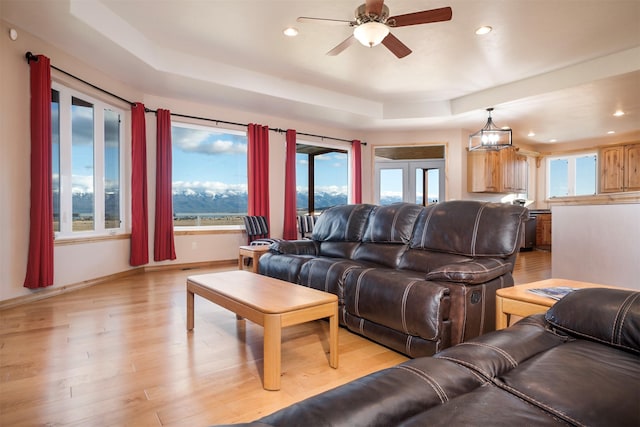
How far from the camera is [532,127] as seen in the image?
288 inches

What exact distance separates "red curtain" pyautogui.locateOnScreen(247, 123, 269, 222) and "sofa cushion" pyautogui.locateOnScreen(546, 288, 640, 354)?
5.19 metres

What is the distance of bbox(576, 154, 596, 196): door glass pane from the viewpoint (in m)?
8.55

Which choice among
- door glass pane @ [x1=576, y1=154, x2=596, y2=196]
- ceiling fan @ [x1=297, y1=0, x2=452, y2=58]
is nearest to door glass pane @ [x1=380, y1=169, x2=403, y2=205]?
door glass pane @ [x1=576, y1=154, x2=596, y2=196]

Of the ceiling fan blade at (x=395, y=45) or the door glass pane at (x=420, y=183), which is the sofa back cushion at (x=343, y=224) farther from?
the door glass pane at (x=420, y=183)

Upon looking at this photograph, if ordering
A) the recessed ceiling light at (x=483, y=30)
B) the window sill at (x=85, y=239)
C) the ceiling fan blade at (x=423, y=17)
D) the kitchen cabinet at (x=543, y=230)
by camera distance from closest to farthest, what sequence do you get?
the ceiling fan blade at (x=423, y=17) < the recessed ceiling light at (x=483, y=30) < the window sill at (x=85, y=239) < the kitchen cabinet at (x=543, y=230)

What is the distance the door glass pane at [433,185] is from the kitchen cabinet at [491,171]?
68 centimetres

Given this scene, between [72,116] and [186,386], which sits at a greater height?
[72,116]

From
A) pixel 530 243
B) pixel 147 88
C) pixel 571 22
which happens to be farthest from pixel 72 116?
pixel 530 243

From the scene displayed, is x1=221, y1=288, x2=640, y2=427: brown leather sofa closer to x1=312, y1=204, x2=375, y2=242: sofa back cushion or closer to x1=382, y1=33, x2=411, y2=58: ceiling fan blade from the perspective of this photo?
x1=312, y1=204, x2=375, y2=242: sofa back cushion

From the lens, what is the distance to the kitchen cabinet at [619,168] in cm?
760

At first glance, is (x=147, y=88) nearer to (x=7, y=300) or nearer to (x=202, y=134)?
(x=202, y=134)

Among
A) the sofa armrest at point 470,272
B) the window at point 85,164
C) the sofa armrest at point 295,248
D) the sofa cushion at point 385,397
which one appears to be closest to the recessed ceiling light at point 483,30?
the sofa armrest at point 470,272

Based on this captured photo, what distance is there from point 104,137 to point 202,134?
1.67 meters

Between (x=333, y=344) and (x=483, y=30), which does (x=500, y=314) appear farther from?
(x=483, y=30)
